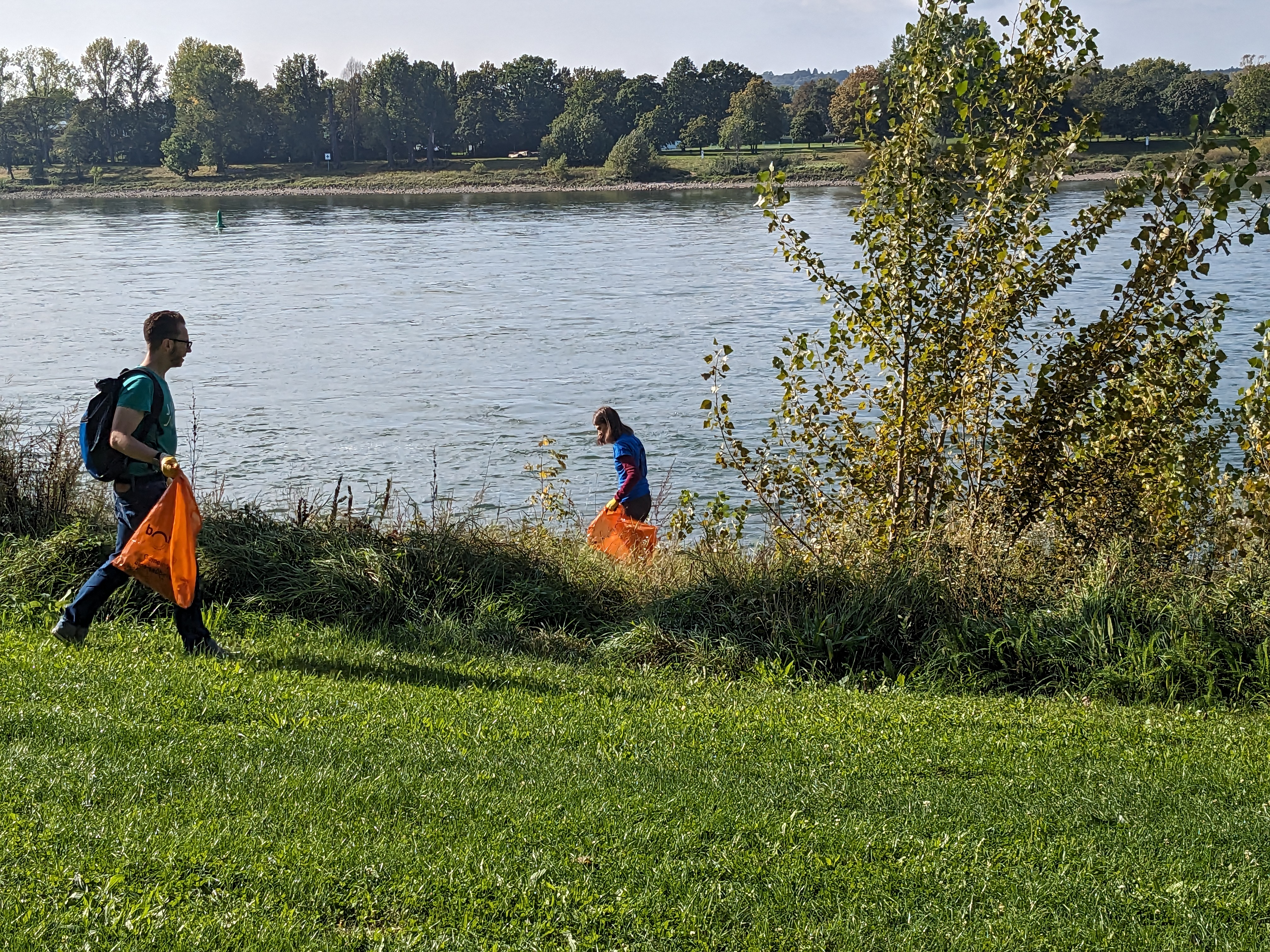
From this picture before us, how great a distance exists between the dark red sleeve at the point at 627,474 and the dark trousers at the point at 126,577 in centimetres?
524

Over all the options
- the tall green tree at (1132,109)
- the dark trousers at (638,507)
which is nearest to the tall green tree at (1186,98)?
the tall green tree at (1132,109)

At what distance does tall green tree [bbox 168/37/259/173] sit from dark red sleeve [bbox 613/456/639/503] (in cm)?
12919

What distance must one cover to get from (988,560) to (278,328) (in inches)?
1224

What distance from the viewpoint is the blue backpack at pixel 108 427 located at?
6934 millimetres

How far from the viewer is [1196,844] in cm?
483

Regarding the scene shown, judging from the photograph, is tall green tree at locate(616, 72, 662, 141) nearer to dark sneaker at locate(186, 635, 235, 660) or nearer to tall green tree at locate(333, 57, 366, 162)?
tall green tree at locate(333, 57, 366, 162)

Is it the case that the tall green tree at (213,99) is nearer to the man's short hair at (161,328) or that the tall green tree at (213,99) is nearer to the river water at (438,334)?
the river water at (438,334)

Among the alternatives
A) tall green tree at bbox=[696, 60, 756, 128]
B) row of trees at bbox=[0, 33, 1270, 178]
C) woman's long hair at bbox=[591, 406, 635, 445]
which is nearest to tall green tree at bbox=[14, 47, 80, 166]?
row of trees at bbox=[0, 33, 1270, 178]

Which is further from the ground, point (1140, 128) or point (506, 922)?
point (1140, 128)

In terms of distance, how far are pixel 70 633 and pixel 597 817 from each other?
13.0ft

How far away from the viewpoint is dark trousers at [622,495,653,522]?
39.7 ft

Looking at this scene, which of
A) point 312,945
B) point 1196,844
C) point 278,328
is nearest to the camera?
point 312,945

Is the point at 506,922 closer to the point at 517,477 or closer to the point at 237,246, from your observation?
the point at 517,477

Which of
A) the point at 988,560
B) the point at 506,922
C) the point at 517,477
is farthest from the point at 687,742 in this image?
the point at 517,477
